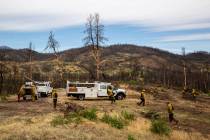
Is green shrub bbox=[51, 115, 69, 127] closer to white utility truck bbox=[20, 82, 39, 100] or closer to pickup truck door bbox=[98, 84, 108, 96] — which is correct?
pickup truck door bbox=[98, 84, 108, 96]

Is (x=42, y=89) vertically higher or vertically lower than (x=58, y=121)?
higher

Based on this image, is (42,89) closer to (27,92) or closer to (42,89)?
(42,89)

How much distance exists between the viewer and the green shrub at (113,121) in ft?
96.1

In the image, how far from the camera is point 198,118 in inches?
1535

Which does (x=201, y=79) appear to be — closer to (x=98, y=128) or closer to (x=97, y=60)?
(x=97, y=60)

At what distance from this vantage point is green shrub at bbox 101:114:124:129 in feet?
96.1

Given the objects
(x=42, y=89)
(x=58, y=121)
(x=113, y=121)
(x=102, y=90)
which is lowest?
(x=113, y=121)

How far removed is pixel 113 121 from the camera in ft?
97.6

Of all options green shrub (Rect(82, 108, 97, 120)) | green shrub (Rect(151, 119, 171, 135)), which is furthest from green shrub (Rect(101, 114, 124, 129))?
green shrub (Rect(151, 119, 171, 135))

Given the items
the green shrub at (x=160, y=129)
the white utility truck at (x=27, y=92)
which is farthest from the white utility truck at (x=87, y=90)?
the green shrub at (x=160, y=129)

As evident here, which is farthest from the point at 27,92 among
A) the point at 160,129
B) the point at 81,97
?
the point at 160,129

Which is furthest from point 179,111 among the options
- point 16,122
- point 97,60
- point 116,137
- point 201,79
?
point 201,79

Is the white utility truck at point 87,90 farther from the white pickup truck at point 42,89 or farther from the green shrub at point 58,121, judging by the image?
the green shrub at point 58,121

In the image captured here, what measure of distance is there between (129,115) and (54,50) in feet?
165
